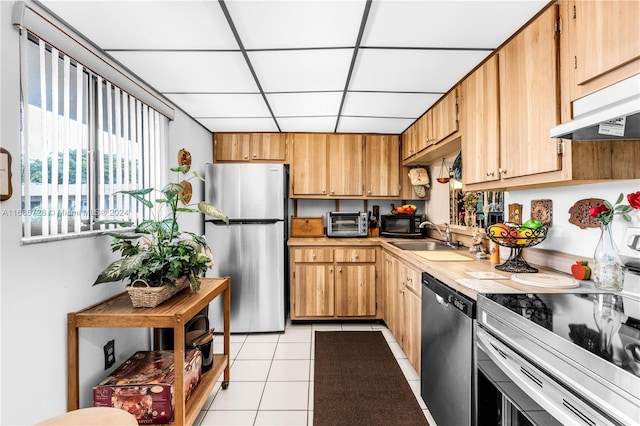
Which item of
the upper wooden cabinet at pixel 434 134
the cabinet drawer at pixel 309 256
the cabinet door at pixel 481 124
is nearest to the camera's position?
the cabinet door at pixel 481 124

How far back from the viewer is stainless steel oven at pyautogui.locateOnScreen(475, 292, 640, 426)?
735 mm

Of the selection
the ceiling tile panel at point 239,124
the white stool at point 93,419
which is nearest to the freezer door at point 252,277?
the ceiling tile panel at point 239,124

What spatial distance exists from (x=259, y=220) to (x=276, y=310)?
96 centimetres

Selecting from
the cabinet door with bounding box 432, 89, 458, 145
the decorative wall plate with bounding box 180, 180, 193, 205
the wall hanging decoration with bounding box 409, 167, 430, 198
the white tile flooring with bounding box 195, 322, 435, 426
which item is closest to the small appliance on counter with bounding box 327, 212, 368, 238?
the wall hanging decoration with bounding box 409, 167, 430, 198

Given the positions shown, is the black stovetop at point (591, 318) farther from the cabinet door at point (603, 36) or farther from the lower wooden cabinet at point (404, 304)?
the lower wooden cabinet at point (404, 304)

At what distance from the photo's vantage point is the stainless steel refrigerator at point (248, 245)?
323 cm

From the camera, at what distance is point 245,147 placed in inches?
143

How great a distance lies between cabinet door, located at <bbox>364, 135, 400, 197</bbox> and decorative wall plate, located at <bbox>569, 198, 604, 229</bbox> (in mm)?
2133

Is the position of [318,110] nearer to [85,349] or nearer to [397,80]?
[397,80]

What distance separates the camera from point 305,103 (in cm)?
266

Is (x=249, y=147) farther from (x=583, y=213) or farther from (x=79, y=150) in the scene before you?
(x=583, y=213)

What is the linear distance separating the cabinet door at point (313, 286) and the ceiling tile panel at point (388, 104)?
1.66 m

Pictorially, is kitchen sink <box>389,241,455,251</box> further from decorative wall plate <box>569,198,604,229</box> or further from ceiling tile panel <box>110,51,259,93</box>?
ceiling tile panel <box>110,51,259,93</box>

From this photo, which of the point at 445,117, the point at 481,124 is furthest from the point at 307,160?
the point at 481,124
